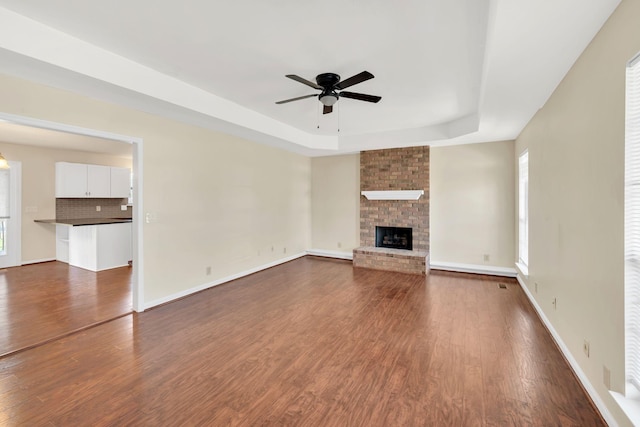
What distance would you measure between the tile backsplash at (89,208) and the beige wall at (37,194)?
0.50 ft

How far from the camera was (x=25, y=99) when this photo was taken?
8.61 feet

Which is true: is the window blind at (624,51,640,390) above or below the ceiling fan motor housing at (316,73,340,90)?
below

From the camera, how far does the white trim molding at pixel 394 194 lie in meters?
5.71

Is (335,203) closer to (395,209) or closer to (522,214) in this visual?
(395,209)

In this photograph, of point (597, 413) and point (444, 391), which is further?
point (444, 391)

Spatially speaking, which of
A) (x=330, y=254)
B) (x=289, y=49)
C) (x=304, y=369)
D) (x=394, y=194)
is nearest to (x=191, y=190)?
(x=289, y=49)

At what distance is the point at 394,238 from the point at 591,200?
14.1 feet

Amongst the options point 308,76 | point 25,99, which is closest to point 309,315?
point 308,76

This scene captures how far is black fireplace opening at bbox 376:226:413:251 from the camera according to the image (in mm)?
6031

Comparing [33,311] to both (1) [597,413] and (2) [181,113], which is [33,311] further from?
(1) [597,413]

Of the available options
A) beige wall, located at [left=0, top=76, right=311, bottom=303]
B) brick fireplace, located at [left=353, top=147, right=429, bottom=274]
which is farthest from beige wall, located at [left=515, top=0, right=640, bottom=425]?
beige wall, located at [left=0, top=76, right=311, bottom=303]

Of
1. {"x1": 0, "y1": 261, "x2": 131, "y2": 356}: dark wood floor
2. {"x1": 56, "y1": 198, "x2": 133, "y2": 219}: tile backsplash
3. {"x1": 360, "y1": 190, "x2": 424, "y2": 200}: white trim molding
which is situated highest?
{"x1": 360, "y1": 190, "x2": 424, "y2": 200}: white trim molding

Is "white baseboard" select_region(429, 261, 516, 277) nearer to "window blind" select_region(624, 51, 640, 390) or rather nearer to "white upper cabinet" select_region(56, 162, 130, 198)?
"window blind" select_region(624, 51, 640, 390)

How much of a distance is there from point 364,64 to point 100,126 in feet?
9.90
